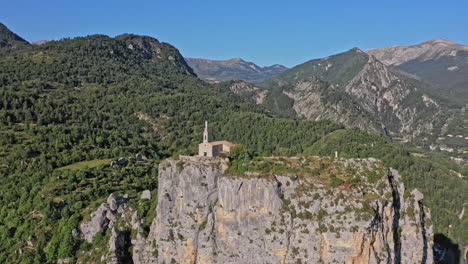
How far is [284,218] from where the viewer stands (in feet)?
177

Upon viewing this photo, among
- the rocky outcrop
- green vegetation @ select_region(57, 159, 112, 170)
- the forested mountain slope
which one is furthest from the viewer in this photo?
green vegetation @ select_region(57, 159, 112, 170)

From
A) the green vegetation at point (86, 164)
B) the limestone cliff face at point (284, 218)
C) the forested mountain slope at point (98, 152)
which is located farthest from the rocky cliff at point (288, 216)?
the green vegetation at point (86, 164)

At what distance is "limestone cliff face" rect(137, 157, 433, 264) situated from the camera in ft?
171

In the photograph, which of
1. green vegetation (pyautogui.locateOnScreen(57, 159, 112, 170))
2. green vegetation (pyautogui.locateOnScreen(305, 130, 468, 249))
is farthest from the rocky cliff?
green vegetation (pyautogui.locateOnScreen(305, 130, 468, 249))

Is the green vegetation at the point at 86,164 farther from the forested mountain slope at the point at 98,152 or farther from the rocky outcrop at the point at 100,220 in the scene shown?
the rocky outcrop at the point at 100,220

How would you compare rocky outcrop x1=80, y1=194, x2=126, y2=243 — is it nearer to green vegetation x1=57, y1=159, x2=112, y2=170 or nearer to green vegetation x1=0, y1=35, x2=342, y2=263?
green vegetation x1=0, y1=35, x2=342, y2=263

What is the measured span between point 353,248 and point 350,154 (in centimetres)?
7368

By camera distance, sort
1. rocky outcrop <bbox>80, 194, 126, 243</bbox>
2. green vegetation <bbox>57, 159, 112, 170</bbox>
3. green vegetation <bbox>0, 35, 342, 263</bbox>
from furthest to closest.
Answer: green vegetation <bbox>57, 159, 112, 170</bbox> → green vegetation <bbox>0, 35, 342, 263</bbox> → rocky outcrop <bbox>80, 194, 126, 243</bbox>

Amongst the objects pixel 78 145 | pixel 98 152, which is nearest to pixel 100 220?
pixel 98 152

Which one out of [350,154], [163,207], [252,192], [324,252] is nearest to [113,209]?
[163,207]

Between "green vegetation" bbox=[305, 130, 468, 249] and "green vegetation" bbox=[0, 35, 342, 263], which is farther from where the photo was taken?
"green vegetation" bbox=[305, 130, 468, 249]

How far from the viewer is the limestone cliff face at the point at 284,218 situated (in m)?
52.0

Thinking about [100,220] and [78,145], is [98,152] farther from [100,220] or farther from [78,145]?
[100,220]

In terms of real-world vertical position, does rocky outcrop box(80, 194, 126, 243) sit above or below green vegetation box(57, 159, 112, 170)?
below
